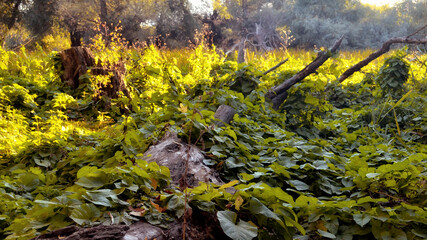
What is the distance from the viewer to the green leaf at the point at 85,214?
47.5 inches

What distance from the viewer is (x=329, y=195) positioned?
2332 mm

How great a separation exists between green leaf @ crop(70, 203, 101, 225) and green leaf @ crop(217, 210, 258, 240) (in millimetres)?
518

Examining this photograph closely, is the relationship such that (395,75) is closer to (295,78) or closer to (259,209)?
(295,78)

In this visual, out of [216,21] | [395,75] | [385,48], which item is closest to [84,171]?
[395,75]

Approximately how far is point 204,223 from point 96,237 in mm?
520

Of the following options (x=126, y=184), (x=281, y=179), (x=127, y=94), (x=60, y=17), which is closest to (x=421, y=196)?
(x=281, y=179)

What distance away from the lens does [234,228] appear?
1.24m

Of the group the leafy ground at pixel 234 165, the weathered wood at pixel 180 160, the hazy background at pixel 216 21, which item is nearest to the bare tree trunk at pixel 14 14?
the hazy background at pixel 216 21

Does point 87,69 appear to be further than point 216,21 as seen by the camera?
No

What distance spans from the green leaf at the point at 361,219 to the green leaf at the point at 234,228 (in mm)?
611

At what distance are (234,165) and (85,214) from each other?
124cm

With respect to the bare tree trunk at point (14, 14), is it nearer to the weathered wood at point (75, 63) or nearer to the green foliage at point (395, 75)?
the weathered wood at point (75, 63)

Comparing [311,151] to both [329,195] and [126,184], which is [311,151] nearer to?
[329,195]

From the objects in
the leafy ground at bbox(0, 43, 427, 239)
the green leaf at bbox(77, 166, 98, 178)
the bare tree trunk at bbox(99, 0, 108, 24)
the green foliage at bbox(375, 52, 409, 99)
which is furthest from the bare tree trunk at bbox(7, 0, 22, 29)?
the green leaf at bbox(77, 166, 98, 178)
